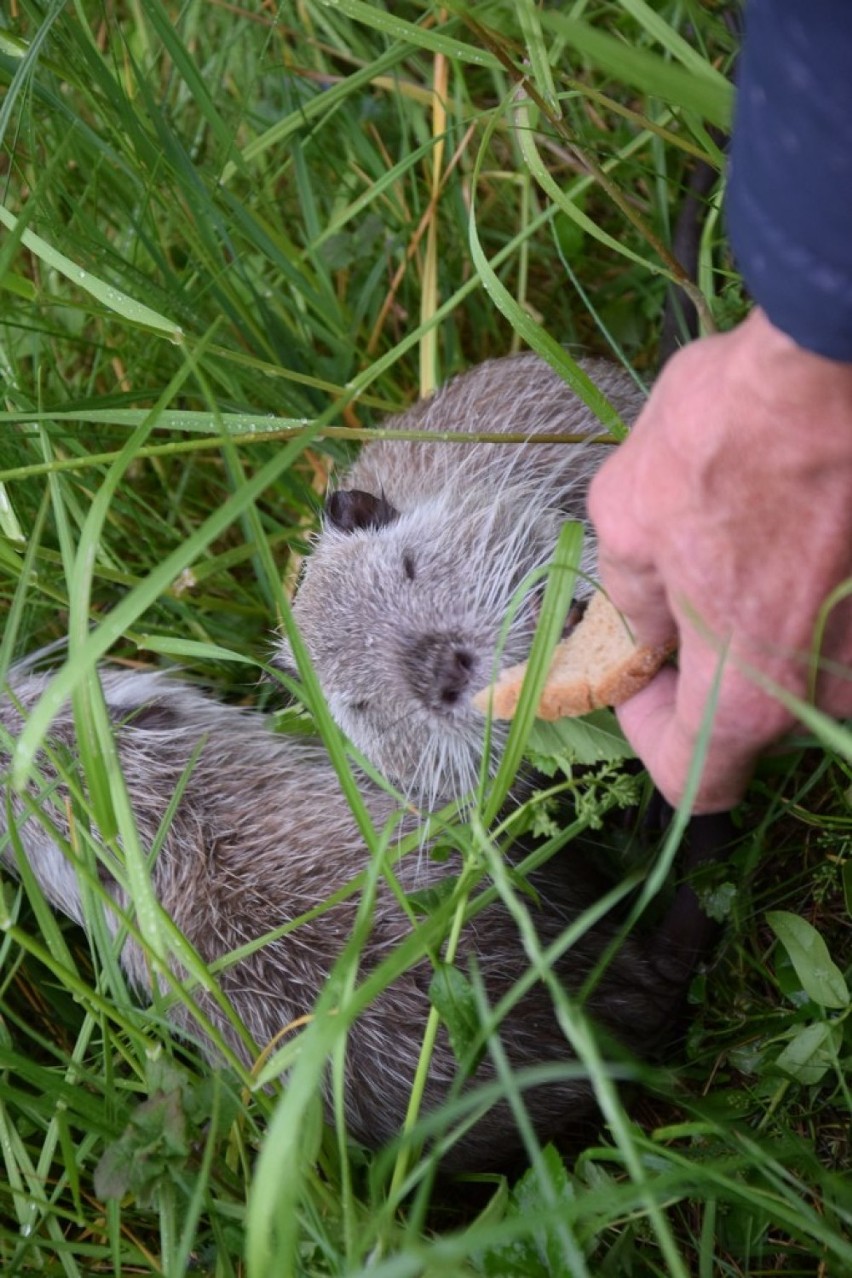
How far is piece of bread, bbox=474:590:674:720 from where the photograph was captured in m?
1.65

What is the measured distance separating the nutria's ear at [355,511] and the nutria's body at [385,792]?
2 cm

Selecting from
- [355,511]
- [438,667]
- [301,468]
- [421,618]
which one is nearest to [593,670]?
[438,667]

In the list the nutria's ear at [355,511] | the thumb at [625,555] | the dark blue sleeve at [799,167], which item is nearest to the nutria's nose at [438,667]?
the nutria's ear at [355,511]

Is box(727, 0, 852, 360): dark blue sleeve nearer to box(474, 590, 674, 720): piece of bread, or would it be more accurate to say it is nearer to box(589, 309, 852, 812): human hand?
box(589, 309, 852, 812): human hand

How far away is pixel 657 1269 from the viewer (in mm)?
1992

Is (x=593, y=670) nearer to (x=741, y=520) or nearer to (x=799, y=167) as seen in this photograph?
(x=741, y=520)

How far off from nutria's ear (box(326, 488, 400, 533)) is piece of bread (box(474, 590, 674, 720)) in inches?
33.1

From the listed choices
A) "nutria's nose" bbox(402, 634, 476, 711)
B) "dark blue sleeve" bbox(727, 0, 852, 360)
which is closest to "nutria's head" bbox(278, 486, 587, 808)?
"nutria's nose" bbox(402, 634, 476, 711)

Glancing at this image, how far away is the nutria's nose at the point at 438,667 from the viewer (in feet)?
7.65

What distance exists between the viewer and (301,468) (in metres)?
3.30

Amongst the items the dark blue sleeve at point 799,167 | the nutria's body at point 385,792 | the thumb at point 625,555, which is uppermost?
the dark blue sleeve at point 799,167

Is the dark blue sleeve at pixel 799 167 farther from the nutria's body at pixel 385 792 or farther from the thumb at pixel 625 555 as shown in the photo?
the nutria's body at pixel 385 792

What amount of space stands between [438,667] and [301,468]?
1.15 meters

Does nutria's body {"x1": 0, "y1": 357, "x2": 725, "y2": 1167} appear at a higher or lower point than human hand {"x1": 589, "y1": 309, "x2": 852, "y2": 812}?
lower
